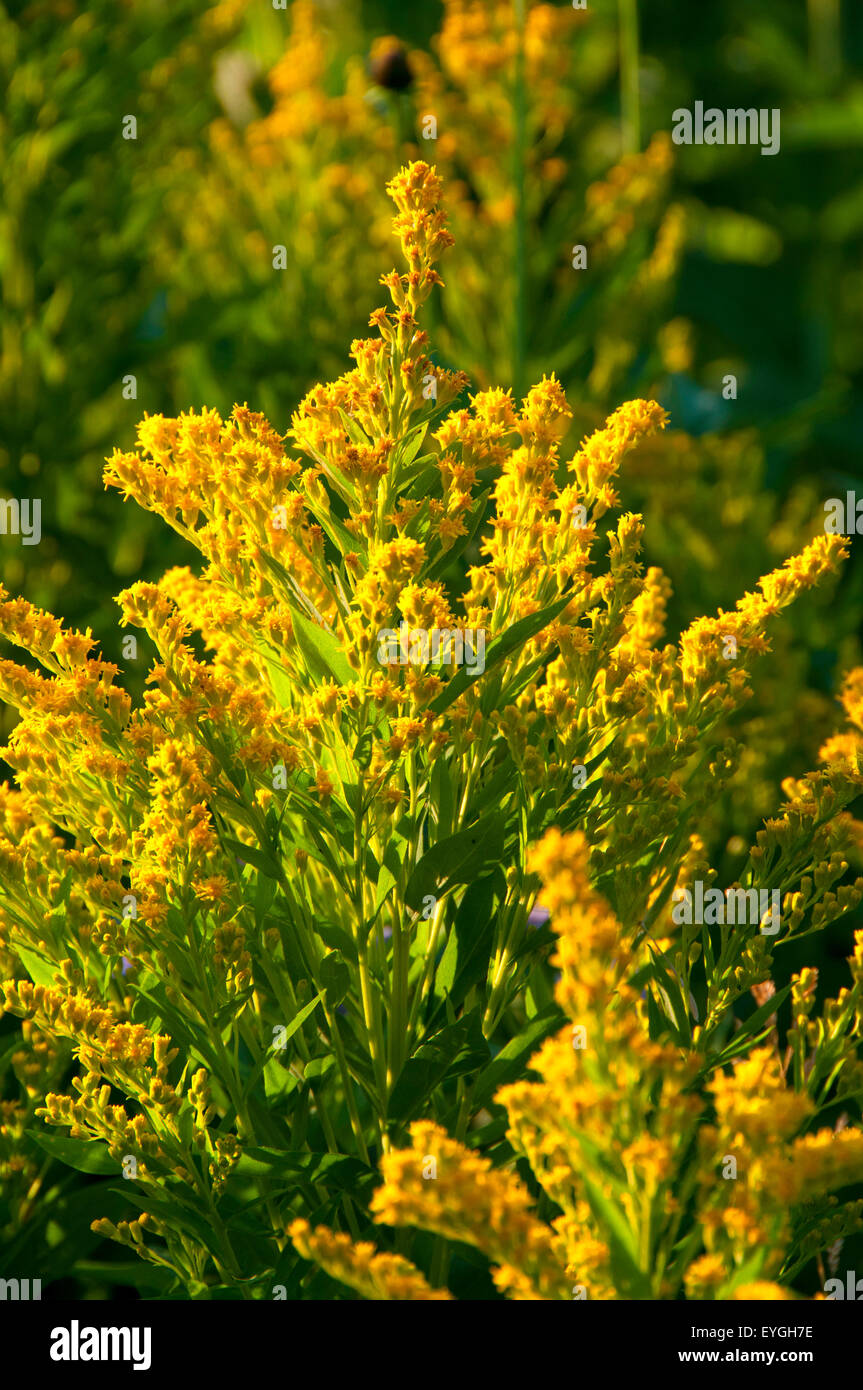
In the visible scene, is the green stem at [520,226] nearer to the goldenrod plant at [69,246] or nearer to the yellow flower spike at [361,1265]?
the goldenrod plant at [69,246]

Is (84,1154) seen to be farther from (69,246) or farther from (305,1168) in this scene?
(69,246)

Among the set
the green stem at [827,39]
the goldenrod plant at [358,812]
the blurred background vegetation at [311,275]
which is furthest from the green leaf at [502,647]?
the green stem at [827,39]

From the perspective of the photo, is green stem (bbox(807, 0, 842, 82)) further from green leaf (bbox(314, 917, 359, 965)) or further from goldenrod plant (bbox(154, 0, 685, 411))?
green leaf (bbox(314, 917, 359, 965))

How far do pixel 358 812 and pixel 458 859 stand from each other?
8 cm

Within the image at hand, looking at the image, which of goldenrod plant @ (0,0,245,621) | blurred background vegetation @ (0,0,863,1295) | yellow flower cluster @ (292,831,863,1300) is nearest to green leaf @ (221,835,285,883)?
yellow flower cluster @ (292,831,863,1300)

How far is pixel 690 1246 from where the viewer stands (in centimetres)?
95

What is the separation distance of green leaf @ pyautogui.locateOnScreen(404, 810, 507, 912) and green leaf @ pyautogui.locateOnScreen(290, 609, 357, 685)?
138mm

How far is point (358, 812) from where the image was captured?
1035mm

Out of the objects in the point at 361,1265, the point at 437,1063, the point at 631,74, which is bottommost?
the point at 361,1265

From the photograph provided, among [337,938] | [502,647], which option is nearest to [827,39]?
[502,647]

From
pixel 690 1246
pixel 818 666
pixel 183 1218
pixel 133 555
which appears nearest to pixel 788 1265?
pixel 690 1246

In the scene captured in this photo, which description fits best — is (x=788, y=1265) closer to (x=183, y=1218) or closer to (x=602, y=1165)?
(x=602, y=1165)

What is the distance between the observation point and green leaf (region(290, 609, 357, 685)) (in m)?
1.06
